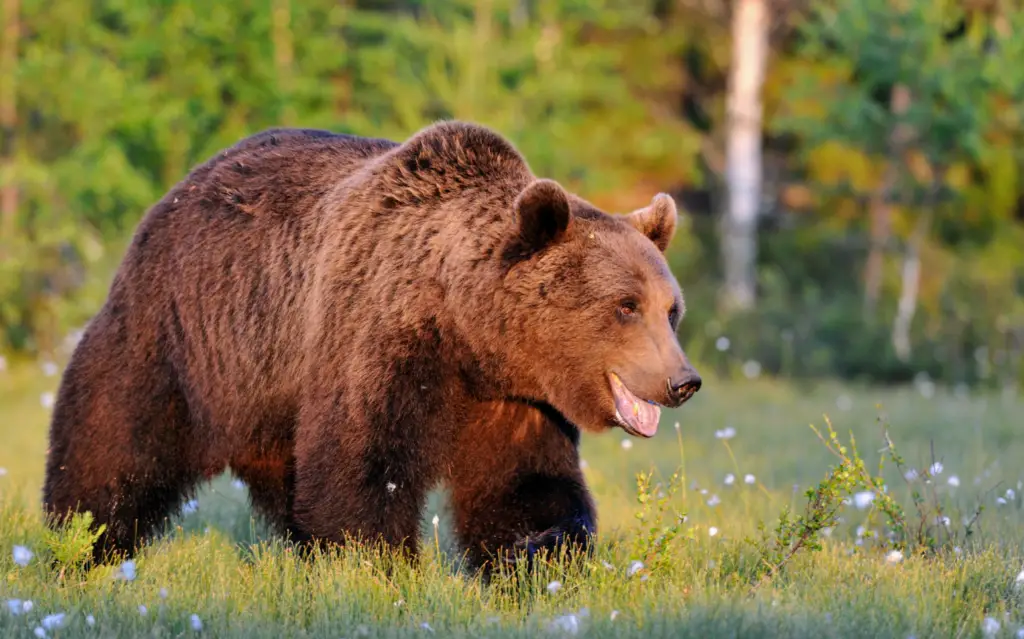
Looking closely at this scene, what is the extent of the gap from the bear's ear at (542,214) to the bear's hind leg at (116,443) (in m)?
1.78

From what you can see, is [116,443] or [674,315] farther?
[116,443]

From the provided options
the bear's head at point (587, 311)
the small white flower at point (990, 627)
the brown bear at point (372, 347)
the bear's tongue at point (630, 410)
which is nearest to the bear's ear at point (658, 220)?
the brown bear at point (372, 347)

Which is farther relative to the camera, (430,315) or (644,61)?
(644,61)

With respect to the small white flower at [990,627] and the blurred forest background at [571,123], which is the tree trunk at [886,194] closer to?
the blurred forest background at [571,123]

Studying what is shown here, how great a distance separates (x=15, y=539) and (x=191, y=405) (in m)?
1.00

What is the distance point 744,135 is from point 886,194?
228 cm

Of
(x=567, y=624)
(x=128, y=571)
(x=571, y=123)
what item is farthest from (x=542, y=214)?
(x=571, y=123)

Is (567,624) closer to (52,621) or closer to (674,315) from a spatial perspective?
(674,315)

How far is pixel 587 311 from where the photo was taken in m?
5.21

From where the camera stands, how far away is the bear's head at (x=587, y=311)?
5156 millimetres

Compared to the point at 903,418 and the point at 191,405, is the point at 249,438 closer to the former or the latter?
the point at 191,405

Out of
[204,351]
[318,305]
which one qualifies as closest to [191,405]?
[204,351]

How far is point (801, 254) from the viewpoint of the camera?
22922 millimetres

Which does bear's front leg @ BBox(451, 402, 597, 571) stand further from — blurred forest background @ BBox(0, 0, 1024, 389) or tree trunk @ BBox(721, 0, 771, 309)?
tree trunk @ BBox(721, 0, 771, 309)
